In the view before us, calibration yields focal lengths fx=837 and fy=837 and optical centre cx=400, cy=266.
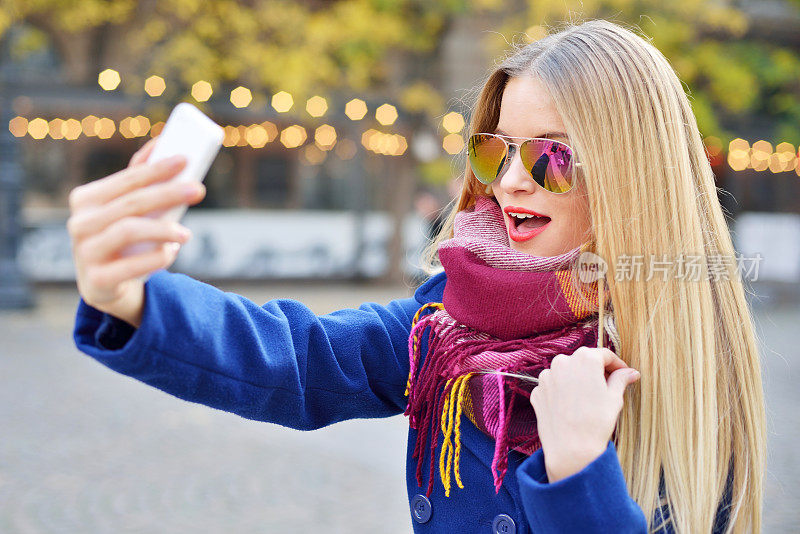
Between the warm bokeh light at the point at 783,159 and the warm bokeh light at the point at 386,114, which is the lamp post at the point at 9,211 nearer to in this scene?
the warm bokeh light at the point at 386,114

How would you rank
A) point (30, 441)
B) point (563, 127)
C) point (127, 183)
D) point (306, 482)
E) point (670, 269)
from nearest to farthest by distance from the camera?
1. point (127, 183)
2. point (670, 269)
3. point (563, 127)
4. point (306, 482)
5. point (30, 441)

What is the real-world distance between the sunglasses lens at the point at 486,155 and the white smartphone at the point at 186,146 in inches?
27.7

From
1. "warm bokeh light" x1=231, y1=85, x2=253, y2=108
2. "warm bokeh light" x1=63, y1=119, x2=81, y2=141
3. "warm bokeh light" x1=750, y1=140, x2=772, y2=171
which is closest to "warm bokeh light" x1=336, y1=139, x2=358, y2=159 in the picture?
"warm bokeh light" x1=231, y1=85, x2=253, y2=108

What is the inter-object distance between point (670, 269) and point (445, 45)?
11.1m

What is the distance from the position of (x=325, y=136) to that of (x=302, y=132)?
1.41 feet

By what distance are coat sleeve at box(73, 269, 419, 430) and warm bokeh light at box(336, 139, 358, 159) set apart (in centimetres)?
1387

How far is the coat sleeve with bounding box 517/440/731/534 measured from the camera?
124 cm

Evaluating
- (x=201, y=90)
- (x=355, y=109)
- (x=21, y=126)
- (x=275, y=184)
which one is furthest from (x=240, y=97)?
(x=21, y=126)

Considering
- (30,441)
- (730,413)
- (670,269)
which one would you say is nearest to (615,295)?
(670,269)

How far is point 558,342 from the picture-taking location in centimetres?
150

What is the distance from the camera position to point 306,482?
16.4 ft

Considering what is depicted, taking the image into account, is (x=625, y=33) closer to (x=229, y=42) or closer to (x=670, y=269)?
(x=670, y=269)

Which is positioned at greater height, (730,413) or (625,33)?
(625,33)

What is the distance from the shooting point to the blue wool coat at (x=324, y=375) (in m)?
1.22
